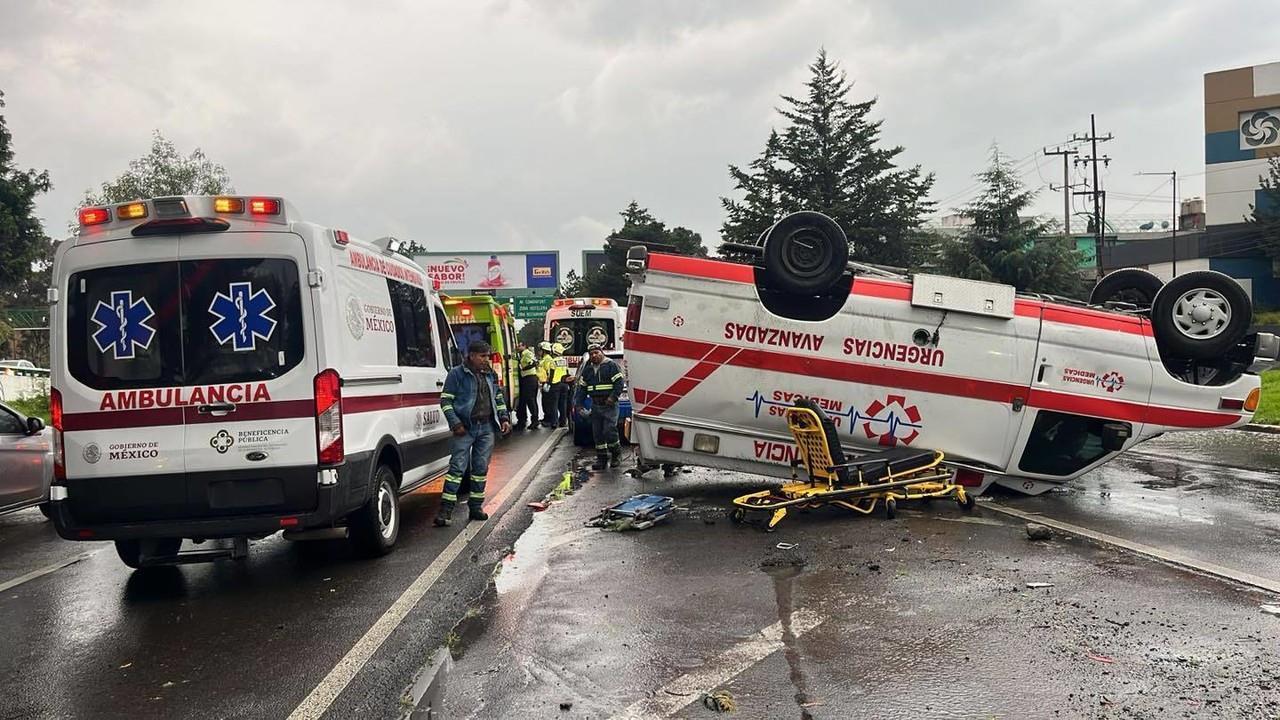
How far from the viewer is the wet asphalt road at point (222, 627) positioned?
412cm

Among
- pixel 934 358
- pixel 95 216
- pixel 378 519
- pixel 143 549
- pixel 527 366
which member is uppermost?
pixel 95 216

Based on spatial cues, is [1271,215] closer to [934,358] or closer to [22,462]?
[934,358]

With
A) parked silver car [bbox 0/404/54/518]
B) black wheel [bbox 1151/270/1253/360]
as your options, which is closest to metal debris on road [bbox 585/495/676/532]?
black wheel [bbox 1151/270/1253/360]

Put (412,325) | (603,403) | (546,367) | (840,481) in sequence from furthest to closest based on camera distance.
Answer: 1. (546,367)
2. (603,403)
3. (412,325)
4. (840,481)

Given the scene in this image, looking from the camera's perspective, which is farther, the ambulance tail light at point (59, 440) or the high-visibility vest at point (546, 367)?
the high-visibility vest at point (546, 367)

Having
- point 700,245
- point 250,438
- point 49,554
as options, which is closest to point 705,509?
point 250,438

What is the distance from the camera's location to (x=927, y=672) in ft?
13.5

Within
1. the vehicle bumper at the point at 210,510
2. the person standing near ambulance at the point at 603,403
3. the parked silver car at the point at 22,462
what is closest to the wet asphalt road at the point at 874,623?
the vehicle bumper at the point at 210,510

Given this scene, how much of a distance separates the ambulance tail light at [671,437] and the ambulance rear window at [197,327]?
3.57 m

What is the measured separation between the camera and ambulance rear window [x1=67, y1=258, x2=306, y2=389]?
18.8 feet

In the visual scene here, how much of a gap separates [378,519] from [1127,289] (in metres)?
8.04

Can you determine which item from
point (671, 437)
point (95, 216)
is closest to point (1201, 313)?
point (671, 437)

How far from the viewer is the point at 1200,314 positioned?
7.99 m

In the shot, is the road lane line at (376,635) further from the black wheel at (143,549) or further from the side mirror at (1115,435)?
the side mirror at (1115,435)
